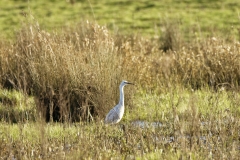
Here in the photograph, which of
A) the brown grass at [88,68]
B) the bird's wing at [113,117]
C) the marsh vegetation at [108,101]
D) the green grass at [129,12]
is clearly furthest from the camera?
the green grass at [129,12]

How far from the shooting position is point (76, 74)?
32.8 feet

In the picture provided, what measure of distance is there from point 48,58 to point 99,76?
0.96 meters

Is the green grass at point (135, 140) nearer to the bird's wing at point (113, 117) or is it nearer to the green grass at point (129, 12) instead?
the bird's wing at point (113, 117)

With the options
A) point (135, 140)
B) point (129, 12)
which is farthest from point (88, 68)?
point (129, 12)

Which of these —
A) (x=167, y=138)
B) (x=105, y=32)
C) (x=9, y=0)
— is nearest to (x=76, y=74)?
(x=105, y=32)

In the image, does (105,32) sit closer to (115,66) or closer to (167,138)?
(115,66)

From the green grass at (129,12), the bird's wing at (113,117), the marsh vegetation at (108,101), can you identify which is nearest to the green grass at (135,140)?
the marsh vegetation at (108,101)

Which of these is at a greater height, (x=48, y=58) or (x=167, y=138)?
(x=48, y=58)

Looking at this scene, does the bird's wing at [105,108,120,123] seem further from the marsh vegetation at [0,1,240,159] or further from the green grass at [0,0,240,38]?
the green grass at [0,0,240,38]

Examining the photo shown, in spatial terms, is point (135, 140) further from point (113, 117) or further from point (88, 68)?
point (88, 68)

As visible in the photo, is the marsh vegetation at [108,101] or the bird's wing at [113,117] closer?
the marsh vegetation at [108,101]

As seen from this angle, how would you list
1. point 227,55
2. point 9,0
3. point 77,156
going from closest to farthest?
point 77,156 → point 227,55 → point 9,0

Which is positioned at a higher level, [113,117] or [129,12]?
[113,117]

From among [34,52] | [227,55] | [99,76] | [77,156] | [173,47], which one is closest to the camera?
[77,156]
